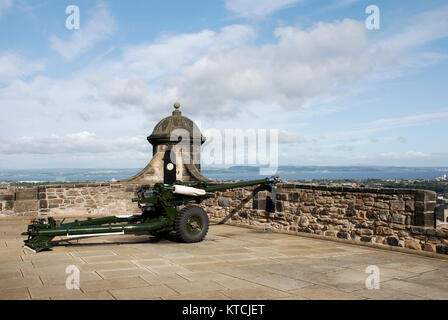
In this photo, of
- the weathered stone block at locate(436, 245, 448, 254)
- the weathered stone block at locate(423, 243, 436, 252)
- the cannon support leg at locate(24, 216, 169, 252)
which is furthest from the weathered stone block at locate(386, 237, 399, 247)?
the cannon support leg at locate(24, 216, 169, 252)

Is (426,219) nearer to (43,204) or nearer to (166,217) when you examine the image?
(166,217)

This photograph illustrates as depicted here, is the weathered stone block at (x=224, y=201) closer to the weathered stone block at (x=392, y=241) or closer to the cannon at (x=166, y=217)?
the cannon at (x=166, y=217)

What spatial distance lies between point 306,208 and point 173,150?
5576 millimetres

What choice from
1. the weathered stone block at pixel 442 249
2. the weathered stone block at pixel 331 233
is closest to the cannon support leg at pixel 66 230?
the weathered stone block at pixel 331 233

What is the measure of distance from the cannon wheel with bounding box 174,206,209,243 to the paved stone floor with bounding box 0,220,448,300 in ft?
0.59

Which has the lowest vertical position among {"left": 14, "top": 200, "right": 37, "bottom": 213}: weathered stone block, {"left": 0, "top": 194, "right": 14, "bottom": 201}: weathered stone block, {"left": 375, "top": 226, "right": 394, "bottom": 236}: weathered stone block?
{"left": 375, "top": 226, "right": 394, "bottom": 236}: weathered stone block

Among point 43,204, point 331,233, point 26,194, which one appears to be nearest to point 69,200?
point 43,204

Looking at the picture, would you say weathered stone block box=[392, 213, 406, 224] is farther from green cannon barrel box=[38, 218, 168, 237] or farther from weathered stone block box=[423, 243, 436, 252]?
green cannon barrel box=[38, 218, 168, 237]

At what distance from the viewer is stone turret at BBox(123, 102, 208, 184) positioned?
12297 mm

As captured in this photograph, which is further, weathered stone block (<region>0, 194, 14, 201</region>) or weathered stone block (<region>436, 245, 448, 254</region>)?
weathered stone block (<region>0, 194, 14, 201</region>)

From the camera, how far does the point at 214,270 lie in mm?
4875

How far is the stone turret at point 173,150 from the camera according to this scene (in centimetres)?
1230

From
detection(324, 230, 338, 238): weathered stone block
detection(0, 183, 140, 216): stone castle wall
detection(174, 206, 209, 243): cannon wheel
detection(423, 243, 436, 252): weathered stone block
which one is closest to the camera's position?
detection(423, 243, 436, 252): weathered stone block
